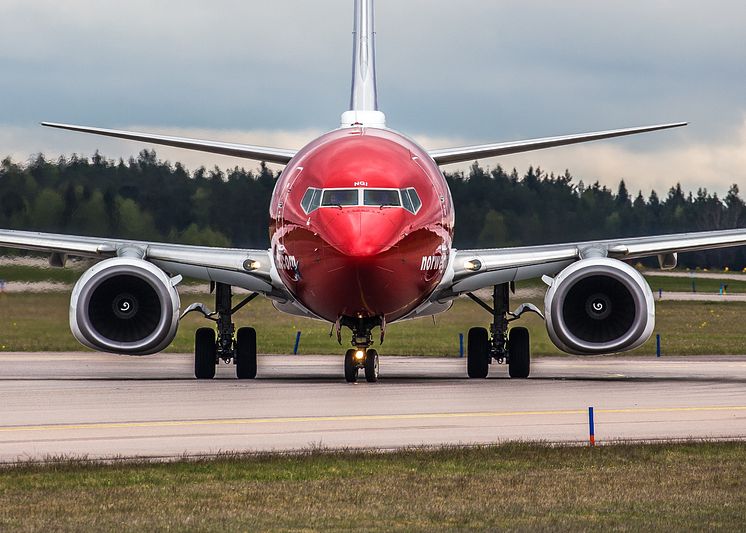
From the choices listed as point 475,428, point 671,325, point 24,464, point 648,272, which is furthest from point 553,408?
point 671,325

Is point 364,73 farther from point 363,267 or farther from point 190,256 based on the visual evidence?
point 363,267

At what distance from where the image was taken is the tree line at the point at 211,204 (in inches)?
1411

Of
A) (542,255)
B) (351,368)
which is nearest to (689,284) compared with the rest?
(542,255)

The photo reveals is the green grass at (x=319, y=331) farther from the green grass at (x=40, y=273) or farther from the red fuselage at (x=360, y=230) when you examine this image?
the red fuselage at (x=360, y=230)

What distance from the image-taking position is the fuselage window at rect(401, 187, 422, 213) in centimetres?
2372

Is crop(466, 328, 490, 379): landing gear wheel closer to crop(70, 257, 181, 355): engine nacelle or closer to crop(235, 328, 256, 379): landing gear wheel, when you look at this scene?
crop(235, 328, 256, 379): landing gear wheel

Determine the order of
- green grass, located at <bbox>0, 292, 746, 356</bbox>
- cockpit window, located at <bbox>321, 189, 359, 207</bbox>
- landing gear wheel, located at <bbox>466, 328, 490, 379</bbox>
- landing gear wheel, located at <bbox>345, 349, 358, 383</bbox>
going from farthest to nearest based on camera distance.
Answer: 1. green grass, located at <bbox>0, 292, 746, 356</bbox>
2. landing gear wheel, located at <bbox>466, 328, 490, 379</bbox>
3. landing gear wheel, located at <bbox>345, 349, 358, 383</bbox>
4. cockpit window, located at <bbox>321, 189, 359, 207</bbox>

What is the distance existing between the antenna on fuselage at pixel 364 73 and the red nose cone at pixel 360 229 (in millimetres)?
6525

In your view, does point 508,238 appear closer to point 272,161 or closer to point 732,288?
point 272,161

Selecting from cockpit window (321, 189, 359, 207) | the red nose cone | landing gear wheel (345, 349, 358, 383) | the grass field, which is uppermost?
cockpit window (321, 189, 359, 207)

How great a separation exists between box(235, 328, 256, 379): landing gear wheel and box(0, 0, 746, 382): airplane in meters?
0.03

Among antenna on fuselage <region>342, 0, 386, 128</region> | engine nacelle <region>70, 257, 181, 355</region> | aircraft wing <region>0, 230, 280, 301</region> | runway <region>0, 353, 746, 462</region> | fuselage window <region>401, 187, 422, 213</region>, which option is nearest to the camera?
runway <region>0, 353, 746, 462</region>

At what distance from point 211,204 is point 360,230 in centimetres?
1519

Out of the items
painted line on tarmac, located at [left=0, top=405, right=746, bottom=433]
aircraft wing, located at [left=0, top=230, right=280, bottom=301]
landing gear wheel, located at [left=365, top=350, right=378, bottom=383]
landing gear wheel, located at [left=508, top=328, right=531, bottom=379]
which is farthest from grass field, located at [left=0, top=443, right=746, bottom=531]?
landing gear wheel, located at [left=508, top=328, right=531, bottom=379]
